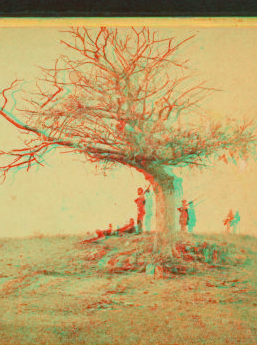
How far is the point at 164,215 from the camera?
208cm

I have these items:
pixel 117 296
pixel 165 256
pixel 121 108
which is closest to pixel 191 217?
pixel 165 256

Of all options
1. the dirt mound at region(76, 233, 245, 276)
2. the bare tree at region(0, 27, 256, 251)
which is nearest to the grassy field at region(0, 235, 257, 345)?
the dirt mound at region(76, 233, 245, 276)

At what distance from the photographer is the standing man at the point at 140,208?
2072 mm

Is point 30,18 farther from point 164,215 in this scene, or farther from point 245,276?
point 245,276

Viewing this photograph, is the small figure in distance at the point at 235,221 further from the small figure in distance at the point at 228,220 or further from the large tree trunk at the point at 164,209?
the large tree trunk at the point at 164,209

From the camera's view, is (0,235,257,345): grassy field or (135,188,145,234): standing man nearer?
(0,235,257,345): grassy field

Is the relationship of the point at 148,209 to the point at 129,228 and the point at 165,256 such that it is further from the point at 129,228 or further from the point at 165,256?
the point at 165,256

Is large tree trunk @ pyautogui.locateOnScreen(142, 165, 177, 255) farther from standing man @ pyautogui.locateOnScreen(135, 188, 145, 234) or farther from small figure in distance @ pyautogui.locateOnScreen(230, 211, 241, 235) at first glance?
small figure in distance @ pyautogui.locateOnScreen(230, 211, 241, 235)

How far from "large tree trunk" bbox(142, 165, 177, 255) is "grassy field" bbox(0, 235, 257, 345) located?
0.08m

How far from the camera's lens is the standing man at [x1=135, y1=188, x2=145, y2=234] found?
207 cm

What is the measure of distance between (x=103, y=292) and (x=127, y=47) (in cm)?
146

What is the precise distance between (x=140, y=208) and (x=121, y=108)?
615 mm

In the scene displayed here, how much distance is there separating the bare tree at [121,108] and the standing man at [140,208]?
14 centimetres

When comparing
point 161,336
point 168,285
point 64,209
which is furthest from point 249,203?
point 64,209
